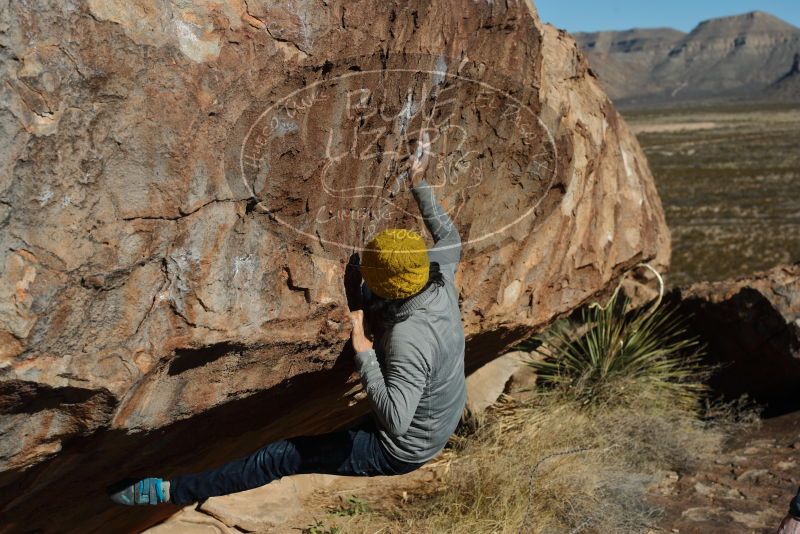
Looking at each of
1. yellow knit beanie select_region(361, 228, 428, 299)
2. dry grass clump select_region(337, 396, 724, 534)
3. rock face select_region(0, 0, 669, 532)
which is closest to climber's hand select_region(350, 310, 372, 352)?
rock face select_region(0, 0, 669, 532)

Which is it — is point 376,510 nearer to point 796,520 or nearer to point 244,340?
point 244,340

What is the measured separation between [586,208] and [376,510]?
2.27 metres

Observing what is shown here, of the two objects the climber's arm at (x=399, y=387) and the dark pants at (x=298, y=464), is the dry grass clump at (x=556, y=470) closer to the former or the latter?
the dark pants at (x=298, y=464)

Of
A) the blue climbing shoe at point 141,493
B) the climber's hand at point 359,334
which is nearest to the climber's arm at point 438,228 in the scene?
the climber's hand at point 359,334

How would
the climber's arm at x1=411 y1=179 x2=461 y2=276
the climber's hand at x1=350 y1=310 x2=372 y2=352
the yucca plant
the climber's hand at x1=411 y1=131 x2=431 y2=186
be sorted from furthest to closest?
Result: the yucca plant, the climber's hand at x1=411 y1=131 x2=431 y2=186, the climber's arm at x1=411 y1=179 x2=461 y2=276, the climber's hand at x1=350 y1=310 x2=372 y2=352

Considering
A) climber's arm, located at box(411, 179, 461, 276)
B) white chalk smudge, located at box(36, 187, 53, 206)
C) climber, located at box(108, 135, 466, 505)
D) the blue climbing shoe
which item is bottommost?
the blue climbing shoe

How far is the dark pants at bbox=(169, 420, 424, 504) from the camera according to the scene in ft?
12.1

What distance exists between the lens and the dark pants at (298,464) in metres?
3.69

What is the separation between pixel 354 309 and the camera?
4.01m

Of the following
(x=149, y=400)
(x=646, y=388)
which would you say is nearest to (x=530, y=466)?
(x=646, y=388)

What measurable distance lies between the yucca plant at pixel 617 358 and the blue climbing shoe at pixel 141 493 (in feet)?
11.8

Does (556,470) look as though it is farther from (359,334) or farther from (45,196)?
(45,196)

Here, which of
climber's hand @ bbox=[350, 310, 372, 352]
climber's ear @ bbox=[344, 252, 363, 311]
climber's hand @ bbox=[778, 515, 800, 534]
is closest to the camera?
climber's hand @ bbox=[778, 515, 800, 534]

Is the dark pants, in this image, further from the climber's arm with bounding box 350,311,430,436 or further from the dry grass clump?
the dry grass clump
